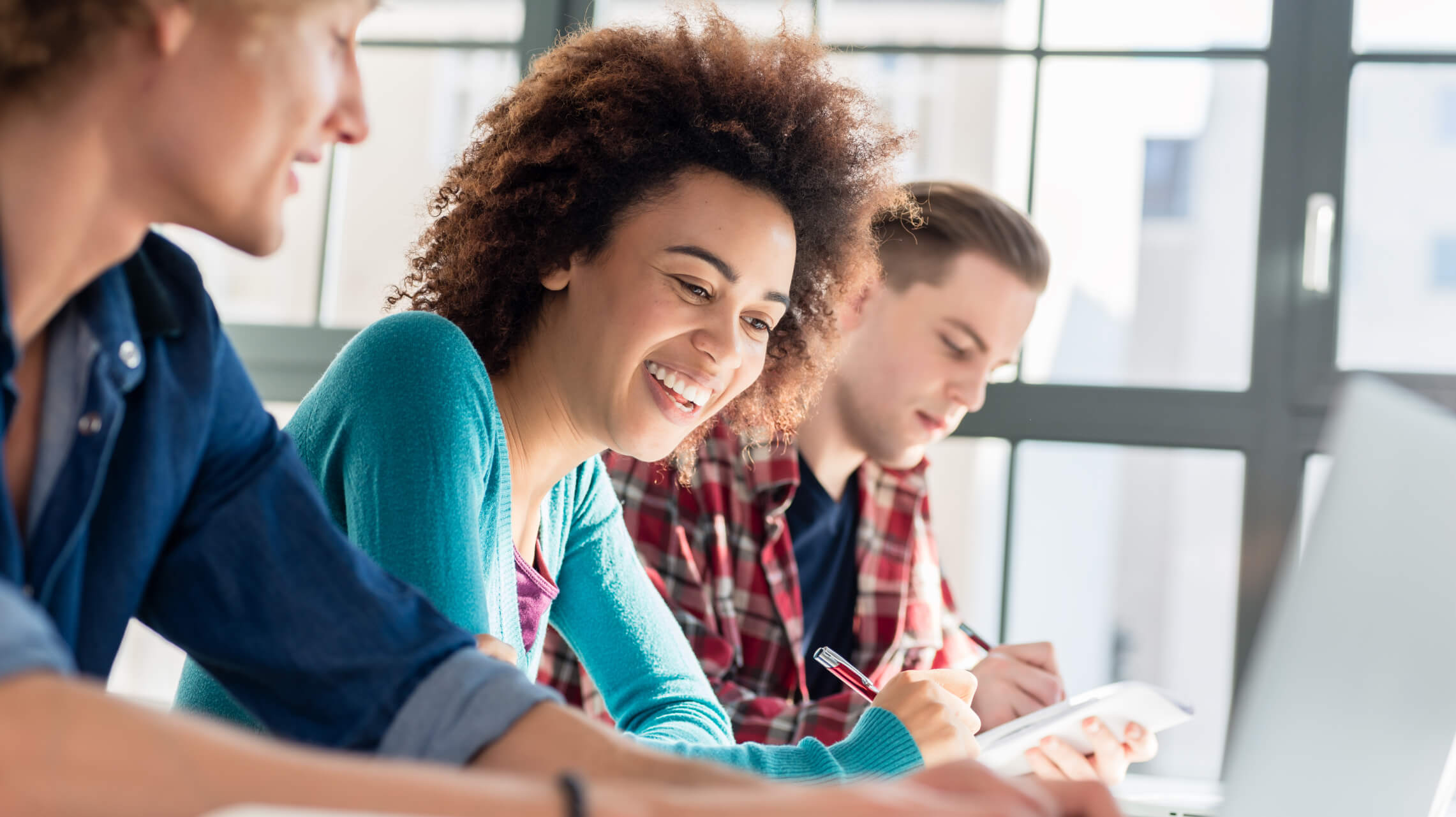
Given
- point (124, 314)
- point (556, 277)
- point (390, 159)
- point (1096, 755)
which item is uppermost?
point (390, 159)

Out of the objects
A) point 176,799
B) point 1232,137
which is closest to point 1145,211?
point 1232,137

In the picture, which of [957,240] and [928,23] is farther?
[928,23]

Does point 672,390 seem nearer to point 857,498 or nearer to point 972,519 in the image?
point 857,498

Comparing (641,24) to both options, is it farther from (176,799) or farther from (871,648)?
(176,799)

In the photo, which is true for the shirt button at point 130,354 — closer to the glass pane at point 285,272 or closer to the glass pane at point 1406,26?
the glass pane at point 285,272

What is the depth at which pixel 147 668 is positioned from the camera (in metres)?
2.61

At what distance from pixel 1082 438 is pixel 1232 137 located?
1.98ft

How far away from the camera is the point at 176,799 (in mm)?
473

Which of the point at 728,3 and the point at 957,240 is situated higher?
the point at 728,3

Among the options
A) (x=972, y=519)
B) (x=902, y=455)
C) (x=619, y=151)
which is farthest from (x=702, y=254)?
(x=972, y=519)

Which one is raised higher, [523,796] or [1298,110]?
[1298,110]

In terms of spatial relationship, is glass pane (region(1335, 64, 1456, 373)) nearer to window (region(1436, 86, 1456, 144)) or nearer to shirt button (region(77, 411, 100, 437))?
window (region(1436, 86, 1456, 144))

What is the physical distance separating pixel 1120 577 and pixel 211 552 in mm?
2063

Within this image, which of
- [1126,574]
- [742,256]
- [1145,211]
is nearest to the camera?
[742,256]
